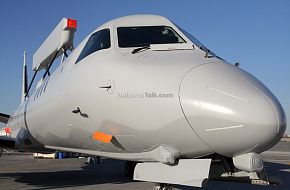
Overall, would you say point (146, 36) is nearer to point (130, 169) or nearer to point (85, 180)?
point (85, 180)

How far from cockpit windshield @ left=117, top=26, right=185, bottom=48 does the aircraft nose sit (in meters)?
1.63

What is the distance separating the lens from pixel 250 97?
4172 mm

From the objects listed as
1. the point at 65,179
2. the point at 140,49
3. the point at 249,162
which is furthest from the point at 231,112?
the point at 65,179

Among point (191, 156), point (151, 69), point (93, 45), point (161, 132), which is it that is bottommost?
point (191, 156)

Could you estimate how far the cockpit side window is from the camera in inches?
252

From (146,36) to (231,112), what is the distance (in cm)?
258

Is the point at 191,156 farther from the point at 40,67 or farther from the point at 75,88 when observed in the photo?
the point at 40,67

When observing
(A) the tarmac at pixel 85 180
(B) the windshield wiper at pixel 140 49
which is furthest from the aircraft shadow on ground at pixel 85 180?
(B) the windshield wiper at pixel 140 49

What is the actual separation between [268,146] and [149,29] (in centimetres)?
308

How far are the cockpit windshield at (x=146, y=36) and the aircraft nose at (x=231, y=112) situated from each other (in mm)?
1626

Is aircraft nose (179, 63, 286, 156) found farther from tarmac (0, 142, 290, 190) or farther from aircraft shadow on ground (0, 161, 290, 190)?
aircraft shadow on ground (0, 161, 290, 190)

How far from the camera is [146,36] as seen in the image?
6.16 m

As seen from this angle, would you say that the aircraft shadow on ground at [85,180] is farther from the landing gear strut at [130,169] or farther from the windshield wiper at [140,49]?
the windshield wiper at [140,49]

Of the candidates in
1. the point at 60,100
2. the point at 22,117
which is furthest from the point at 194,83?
the point at 22,117
